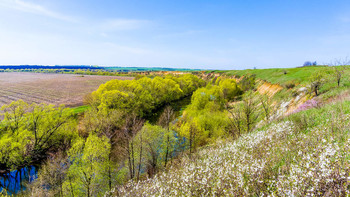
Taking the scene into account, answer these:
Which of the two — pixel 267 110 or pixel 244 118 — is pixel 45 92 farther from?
pixel 267 110

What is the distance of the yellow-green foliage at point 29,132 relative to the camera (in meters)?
25.5

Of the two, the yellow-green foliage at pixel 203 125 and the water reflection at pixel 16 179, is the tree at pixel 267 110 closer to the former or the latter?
the yellow-green foliage at pixel 203 125

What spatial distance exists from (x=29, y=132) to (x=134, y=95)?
2477cm

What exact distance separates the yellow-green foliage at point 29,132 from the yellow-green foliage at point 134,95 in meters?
8.94

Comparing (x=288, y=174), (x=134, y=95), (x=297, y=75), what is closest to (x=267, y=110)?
(x=288, y=174)

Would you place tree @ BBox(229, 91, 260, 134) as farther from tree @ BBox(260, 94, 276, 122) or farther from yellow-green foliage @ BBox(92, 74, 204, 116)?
yellow-green foliage @ BBox(92, 74, 204, 116)

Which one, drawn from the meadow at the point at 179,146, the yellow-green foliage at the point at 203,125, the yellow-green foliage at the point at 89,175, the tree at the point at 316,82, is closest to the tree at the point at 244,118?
the meadow at the point at 179,146

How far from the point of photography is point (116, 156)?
105ft

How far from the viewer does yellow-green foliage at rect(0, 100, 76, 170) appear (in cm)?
2552

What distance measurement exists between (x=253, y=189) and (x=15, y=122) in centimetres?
3830

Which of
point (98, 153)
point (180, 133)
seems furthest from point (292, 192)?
point (180, 133)

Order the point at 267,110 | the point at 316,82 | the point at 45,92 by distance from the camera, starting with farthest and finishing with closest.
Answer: the point at 45,92 < the point at 316,82 < the point at 267,110

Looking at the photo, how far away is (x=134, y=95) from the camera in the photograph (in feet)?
157

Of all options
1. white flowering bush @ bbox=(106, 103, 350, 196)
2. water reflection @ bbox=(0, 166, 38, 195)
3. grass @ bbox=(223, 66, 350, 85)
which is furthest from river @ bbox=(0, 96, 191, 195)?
grass @ bbox=(223, 66, 350, 85)
